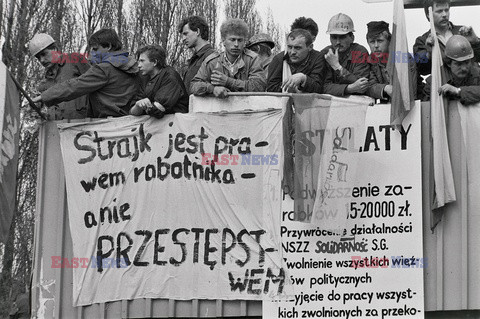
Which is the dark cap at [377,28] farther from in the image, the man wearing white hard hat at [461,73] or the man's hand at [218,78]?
the man's hand at [218,78]

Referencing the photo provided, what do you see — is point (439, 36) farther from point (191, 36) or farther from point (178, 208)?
point (178, 208)

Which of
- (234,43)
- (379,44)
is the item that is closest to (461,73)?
(379,44)

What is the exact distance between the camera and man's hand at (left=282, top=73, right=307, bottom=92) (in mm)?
13383

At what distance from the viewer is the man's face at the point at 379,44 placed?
542 inches

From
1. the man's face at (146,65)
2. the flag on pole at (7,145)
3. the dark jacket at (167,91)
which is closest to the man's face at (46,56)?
the flag on pole at (7,145)

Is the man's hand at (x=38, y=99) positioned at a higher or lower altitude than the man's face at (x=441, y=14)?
lower

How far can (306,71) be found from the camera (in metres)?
13.6

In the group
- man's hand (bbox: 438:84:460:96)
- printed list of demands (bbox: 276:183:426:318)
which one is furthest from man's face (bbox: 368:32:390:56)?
printed list of demands (bbox: 276:183:426:318)

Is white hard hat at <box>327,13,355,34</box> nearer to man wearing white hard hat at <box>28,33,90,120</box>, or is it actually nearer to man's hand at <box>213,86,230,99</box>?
man's hand at <box>213,86,230,99</box>

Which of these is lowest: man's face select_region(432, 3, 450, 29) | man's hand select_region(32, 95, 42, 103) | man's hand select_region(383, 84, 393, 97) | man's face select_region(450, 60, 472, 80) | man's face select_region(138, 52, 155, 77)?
man's hand select_region(32, 95, 42, 103)

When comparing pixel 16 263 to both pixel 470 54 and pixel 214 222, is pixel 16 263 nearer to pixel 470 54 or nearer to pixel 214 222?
pixel 214 222

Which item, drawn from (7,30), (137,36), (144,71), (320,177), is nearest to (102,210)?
(144,71)

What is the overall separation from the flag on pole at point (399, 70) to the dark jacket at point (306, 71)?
77 centimetres

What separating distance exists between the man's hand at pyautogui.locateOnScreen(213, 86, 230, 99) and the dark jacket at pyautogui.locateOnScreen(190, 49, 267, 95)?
58 mm
